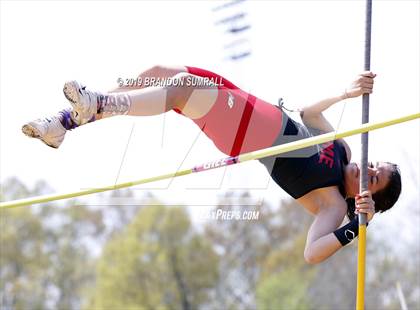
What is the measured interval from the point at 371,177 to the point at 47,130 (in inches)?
67.9

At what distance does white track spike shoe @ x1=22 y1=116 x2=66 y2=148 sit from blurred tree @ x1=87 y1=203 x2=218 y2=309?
16722 mm

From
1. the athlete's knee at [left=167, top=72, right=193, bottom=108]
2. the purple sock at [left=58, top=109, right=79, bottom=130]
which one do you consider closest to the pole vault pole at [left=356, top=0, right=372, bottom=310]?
the athlete's knee at [left=167, top=72, right=193, bottom=108]

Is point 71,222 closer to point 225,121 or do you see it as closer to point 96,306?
point 96,306

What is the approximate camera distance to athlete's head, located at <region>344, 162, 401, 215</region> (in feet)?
16.1

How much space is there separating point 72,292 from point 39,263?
1121 mm

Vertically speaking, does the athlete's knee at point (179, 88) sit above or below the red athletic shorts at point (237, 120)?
above

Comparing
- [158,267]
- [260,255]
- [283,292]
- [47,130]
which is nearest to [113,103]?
[47,130]

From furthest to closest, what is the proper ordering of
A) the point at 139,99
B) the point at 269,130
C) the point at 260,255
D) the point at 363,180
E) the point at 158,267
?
the point at 260,255 → the point at 158,267 → the point at 269,130 → the point at 363,180 → the point at 139,99

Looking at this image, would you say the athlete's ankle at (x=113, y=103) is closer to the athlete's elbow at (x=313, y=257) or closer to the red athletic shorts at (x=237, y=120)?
the red athletic shorts at (x=237, y=120)

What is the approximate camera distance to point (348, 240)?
4.65m

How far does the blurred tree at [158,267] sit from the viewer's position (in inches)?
834

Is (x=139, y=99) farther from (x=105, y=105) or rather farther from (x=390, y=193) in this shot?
(x=390, y=193)

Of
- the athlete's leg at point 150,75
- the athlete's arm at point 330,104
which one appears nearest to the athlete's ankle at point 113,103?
the athlete's leg at point 150,75

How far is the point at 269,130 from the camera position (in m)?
4.85
